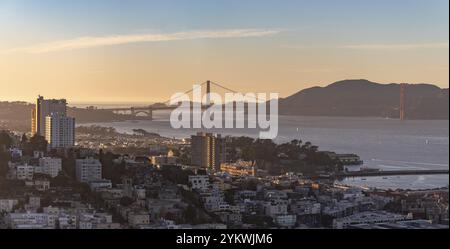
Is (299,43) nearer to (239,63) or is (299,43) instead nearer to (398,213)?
(239,63)

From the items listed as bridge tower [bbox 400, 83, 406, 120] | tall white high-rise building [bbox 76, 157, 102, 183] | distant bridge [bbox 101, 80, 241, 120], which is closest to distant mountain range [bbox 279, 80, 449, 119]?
bridge tower [bbox 400, 83, 406, 120]

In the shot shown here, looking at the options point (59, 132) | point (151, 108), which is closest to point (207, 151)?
point (151, 108)

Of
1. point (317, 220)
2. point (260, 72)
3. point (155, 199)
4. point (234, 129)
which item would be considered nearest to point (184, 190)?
point (155, 199)

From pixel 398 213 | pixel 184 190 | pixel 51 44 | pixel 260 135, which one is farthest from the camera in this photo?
pixel 260 135

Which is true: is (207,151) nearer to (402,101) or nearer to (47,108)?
(47,108)

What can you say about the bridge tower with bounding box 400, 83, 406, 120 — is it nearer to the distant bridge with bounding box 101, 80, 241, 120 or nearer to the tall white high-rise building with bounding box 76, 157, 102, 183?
the distant bridge with bounding box 101, 80, 241, 120

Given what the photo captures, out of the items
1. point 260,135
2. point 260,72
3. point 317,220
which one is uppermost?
point 260,72

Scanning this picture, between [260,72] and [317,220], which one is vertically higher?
[260,72]
